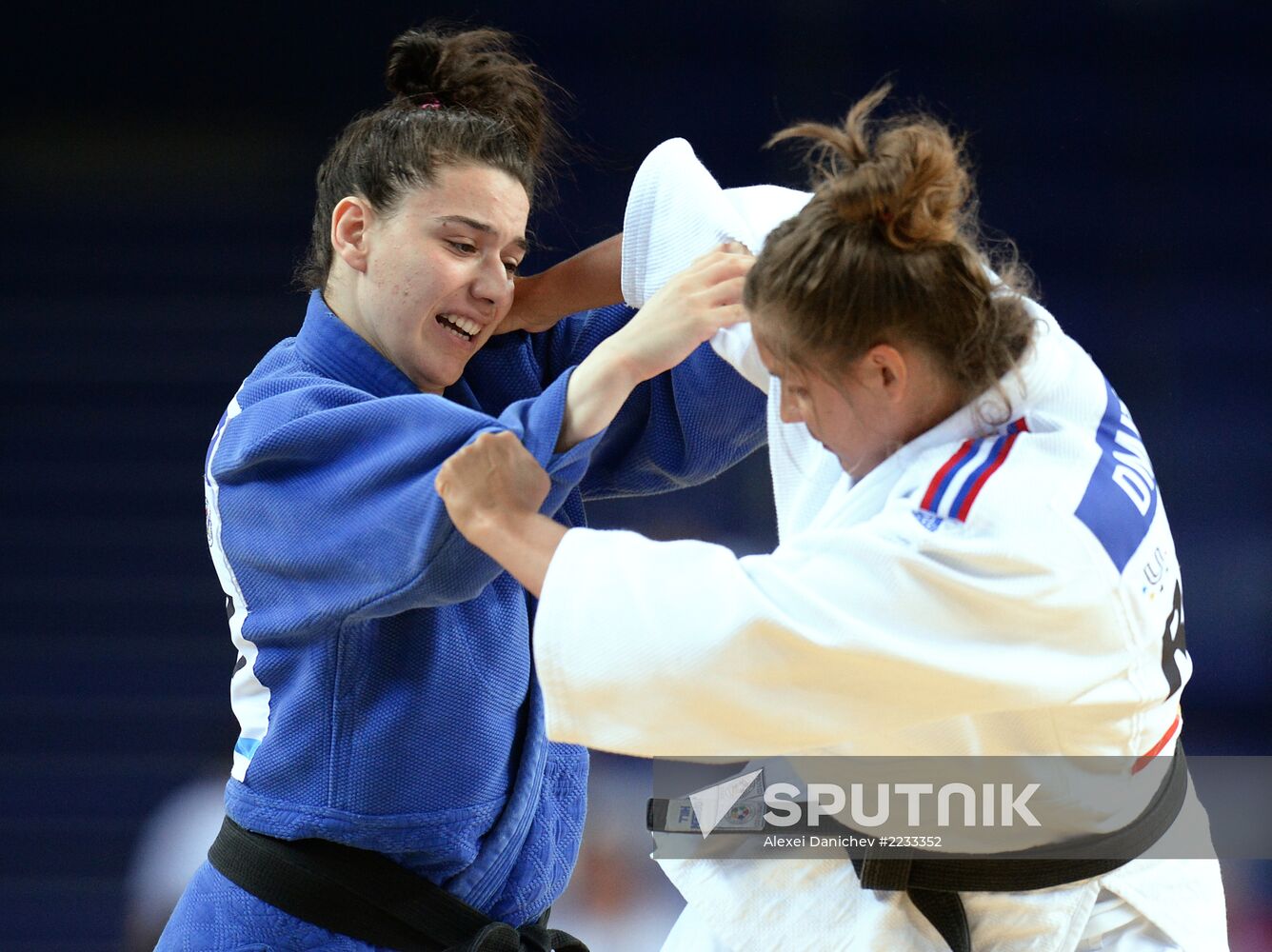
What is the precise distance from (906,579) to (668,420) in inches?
29.3

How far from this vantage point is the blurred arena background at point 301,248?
11.8ft

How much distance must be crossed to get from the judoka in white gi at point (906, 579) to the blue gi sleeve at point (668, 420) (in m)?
0.39

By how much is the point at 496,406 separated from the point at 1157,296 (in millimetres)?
2402

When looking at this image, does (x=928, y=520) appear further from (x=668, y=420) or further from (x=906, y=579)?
(x=668, y=420)

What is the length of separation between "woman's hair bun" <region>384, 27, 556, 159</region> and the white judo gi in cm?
75

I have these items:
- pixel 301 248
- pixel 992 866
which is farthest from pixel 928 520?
pixel 301 248

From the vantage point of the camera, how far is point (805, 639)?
4.15 feet

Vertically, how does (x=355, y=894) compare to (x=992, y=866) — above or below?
below

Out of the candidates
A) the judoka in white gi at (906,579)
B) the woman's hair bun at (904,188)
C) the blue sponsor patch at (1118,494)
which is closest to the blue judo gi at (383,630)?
the judoka in white gi at (906,579)

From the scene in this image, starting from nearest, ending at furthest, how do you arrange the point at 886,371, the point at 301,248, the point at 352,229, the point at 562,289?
1. the point at 886,371
2. the point at 352,229
3. the point at 562,289
4. the point at 301,248

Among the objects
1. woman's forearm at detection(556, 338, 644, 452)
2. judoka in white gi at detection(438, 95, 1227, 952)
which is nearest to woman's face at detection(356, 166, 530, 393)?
woman's forearm at detection(556, 338, 644, 452)

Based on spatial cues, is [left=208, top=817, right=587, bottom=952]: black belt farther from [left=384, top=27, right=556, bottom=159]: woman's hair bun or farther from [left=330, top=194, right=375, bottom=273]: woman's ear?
[left=384, top=27, right=556, bottom=159]: woman's hair bun

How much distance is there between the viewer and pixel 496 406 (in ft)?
6.32

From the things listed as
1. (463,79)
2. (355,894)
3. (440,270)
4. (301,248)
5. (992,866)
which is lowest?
(355,894)
